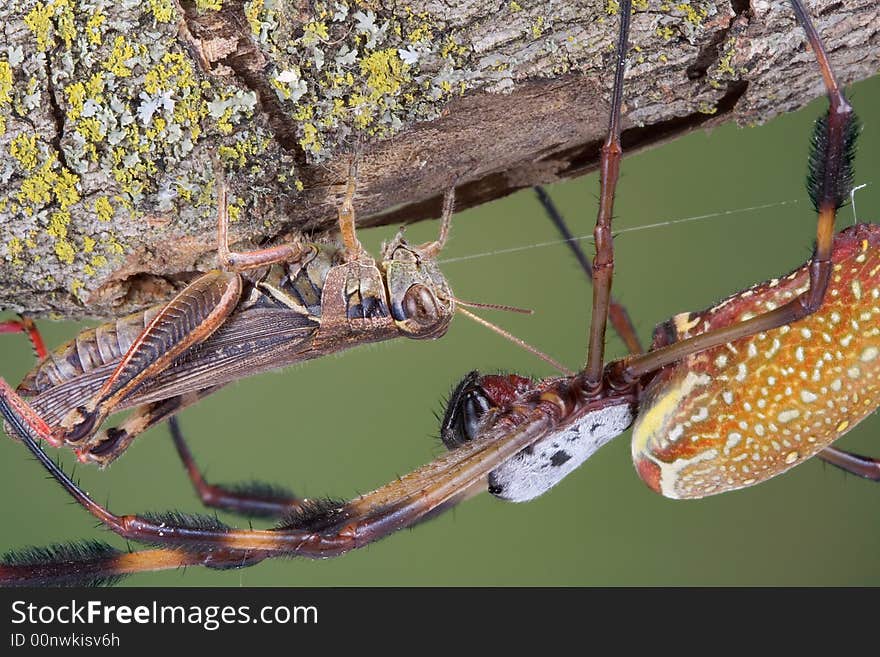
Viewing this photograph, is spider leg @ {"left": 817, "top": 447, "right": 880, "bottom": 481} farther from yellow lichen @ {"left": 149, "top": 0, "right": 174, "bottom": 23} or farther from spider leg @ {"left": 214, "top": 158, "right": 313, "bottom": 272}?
yellow lichen @ {"left": 149, "top": 0, "right": 174, "bottom": 23}

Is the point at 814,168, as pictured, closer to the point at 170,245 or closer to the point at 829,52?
the point at 829,52

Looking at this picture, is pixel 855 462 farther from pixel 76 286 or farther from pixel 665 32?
pixel 76 286

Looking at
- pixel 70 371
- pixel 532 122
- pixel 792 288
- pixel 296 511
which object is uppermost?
pixel 532 122

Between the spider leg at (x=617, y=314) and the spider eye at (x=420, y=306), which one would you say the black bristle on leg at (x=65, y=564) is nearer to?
the spider eye at (x=420, y=306)

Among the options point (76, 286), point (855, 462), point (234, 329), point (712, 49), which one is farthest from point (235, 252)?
point (855, 462)

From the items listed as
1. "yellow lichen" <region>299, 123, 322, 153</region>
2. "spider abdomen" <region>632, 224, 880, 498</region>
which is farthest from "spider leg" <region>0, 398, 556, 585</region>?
"yellow lichen" <region>299, 123, 322, 153</region>

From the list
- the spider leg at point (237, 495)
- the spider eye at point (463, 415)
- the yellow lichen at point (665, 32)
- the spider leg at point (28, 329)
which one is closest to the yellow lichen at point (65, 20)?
the spider leg at point (28, 329)
